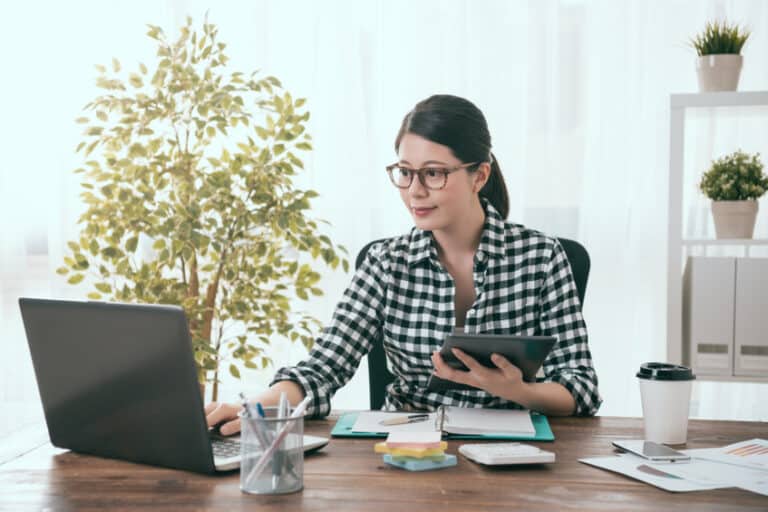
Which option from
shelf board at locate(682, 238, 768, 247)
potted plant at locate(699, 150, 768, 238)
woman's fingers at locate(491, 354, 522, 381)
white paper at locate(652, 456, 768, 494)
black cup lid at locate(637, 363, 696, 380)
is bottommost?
white paper at locate(652, 456, 768, 494)

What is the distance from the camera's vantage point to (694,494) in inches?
41.8

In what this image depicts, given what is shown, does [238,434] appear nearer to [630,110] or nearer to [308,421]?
[308,421]

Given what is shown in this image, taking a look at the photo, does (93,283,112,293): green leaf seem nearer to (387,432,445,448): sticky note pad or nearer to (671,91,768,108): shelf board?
(387,432,445,448): sticky note pad

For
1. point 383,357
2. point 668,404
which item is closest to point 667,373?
point 668,404

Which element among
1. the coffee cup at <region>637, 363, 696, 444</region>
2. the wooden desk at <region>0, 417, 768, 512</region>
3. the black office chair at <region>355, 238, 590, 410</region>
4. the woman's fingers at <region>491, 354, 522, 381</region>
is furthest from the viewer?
the black office chair at <region>355, 238, 590, 410</region>

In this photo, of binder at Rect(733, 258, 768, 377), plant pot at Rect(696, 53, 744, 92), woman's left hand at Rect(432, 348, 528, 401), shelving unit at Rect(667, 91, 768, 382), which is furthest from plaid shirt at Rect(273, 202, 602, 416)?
plant pot at Rect(696, 53, 744, 92)

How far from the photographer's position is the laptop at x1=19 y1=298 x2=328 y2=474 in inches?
42.7

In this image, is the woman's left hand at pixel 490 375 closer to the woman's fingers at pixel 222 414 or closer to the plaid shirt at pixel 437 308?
the plaid shirt at pixel 437 308

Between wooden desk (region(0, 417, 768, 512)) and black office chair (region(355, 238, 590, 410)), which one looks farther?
black office chair (region(355, 238, 590, 410))

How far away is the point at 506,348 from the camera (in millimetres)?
1408

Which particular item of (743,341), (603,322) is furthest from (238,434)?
(603,322)

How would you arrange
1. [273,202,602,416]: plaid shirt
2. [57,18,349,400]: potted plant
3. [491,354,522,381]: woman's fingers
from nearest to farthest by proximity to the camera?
[491,354,522,381]: woman's fingers < [273,202,602,416]: plaid shirt < [57,18,349,400]: potted plant

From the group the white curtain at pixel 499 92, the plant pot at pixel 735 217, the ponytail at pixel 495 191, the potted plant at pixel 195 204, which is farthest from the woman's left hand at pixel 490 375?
the white curtain at pixel 499 92

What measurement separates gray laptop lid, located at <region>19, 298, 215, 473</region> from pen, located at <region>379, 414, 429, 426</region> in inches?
14.9
